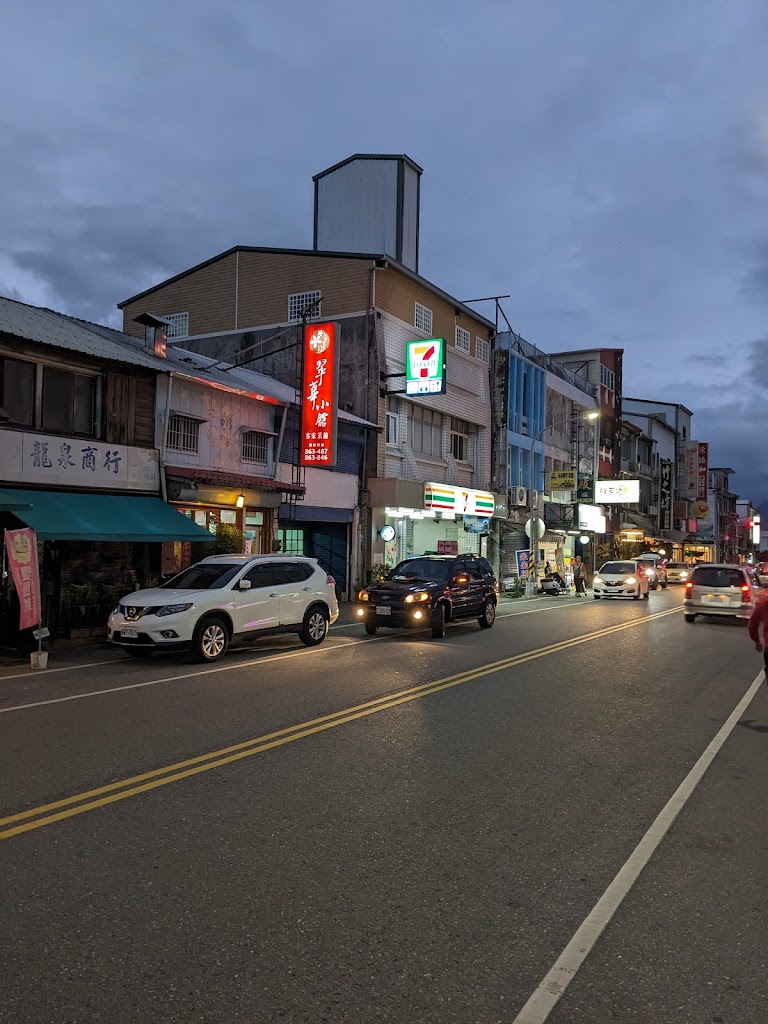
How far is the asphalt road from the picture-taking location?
11.1ft

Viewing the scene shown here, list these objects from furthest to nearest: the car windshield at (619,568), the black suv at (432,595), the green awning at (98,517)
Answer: the car windshield at (619,568) < the black suv at (432,595) < the green awning at (98,517)

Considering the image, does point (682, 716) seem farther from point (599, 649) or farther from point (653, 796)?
point (599, 649)

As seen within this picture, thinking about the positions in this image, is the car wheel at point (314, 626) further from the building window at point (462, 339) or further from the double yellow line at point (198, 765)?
the building window at point (462, 339)

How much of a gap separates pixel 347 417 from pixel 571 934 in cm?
2293

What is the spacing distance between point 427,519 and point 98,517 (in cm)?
1831

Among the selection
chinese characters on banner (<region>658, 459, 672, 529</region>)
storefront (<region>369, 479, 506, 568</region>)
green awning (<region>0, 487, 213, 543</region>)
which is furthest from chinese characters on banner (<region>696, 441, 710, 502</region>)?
green awning (<region>0, 487, 213, 543</region>)

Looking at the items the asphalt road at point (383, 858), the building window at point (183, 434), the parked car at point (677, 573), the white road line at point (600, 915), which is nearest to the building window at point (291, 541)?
the building window at point (183, 434)

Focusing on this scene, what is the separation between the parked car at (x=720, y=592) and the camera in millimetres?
21641

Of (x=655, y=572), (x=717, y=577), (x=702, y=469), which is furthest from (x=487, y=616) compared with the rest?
(x=702, y=469)

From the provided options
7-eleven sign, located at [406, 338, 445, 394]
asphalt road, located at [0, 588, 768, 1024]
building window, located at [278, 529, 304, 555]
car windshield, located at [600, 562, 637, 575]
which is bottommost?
asphalt road, located at [0, 588, 768, 1024]

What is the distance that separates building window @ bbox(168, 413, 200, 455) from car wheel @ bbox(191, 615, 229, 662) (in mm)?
8035

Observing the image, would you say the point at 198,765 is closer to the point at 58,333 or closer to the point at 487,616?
the point at 487,616

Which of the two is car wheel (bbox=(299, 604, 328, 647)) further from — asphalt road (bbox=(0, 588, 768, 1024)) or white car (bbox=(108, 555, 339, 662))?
asphalt road (bbox=(0, 588, 768, 1024))

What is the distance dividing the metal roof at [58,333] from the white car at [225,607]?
6107 mm
